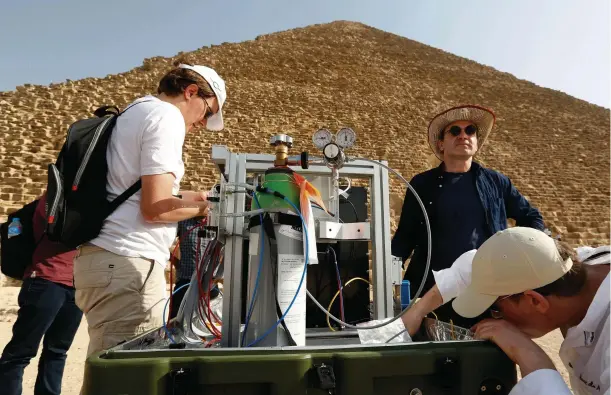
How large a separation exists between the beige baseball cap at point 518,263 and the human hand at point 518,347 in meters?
0.11

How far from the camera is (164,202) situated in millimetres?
1217

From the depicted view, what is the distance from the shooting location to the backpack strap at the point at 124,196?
49.4 inches

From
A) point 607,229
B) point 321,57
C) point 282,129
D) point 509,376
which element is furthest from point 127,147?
point 321,57

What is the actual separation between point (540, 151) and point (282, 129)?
15.2 m

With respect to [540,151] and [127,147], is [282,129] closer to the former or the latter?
[540,151]

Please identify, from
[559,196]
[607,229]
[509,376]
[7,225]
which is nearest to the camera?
[509,376]

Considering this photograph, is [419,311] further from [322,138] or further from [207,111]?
[207,111]

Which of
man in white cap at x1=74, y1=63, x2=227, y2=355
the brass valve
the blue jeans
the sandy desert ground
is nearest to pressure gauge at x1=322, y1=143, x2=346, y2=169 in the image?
the brass valve

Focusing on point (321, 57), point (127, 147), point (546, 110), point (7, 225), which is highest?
point (321, 57)

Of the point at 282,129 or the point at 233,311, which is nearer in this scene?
the point at 233,311

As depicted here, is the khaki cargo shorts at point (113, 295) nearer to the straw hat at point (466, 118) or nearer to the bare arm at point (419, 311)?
the bare arm at point (419, 311)

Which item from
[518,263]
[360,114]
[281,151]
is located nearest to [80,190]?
[281,151]

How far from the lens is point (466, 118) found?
2.32 metres

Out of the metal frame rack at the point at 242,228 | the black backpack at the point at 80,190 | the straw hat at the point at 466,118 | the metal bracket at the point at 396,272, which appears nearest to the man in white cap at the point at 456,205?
the straw hat at the point at 466,118
